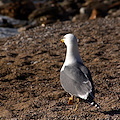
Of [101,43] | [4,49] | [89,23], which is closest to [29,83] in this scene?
[4,49]

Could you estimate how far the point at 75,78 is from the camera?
4559 millimetres

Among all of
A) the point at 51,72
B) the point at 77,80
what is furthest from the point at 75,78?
the point at 51,72

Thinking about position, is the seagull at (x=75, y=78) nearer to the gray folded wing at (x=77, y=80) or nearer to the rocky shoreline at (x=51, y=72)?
the gray folded wing at (x=77, y=80)

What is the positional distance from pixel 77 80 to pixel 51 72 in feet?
8.21

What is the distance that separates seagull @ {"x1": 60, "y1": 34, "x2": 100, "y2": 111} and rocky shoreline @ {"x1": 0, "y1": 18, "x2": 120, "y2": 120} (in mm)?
486

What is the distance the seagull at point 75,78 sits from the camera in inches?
165

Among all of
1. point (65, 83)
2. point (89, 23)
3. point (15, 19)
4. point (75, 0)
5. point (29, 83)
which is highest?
point (65, 83)

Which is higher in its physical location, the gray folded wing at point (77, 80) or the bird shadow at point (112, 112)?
the gray folded wing at point (77, 80)

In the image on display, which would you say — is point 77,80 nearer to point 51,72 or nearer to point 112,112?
point 112,112

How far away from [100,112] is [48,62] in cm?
327

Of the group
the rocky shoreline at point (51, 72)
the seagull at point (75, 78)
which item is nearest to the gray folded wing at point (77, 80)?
the seagull at point (75, 78)

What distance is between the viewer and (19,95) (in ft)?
18.9

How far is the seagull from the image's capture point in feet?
13.8

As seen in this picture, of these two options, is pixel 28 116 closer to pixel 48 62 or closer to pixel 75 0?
pixel 48 62
